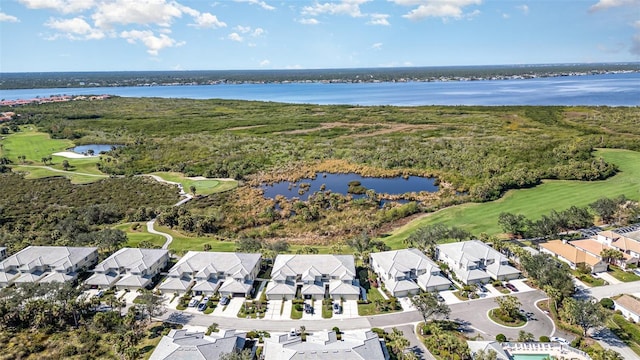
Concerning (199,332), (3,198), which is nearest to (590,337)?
(199,332)

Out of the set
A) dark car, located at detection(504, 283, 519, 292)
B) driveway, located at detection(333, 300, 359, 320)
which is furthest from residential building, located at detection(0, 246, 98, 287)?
dark car, located at detection(504, 283, 519, 292)

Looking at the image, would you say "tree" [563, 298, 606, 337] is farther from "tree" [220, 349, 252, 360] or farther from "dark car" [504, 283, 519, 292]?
"tree" [220, 349, 252, 360]

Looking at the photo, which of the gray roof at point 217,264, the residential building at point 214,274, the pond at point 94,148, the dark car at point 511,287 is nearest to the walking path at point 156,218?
the gray roof at point 217,264

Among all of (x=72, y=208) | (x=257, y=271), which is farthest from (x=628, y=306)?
(x=72, y=208)

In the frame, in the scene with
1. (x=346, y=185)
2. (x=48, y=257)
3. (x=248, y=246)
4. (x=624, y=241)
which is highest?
(x=624, y=241)

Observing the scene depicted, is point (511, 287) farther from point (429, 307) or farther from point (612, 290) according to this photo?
point (429, 307)

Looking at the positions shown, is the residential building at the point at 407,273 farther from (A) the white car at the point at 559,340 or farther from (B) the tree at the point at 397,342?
(A) the white car at the point at 559,340
